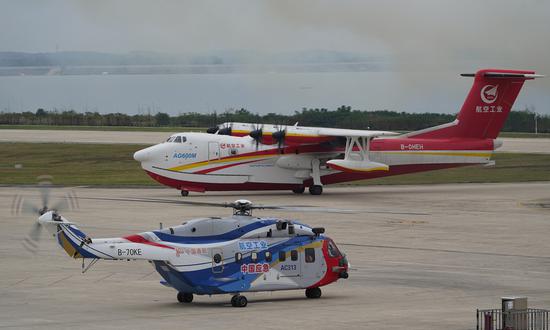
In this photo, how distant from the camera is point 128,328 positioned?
77.2 feet

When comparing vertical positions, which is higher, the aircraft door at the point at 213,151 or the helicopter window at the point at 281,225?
the aircraft door at the point at 213,151

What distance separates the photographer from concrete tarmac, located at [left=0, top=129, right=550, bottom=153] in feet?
303

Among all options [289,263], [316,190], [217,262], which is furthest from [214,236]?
[316,190]

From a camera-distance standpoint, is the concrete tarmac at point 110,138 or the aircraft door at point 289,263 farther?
the concrete tarmac at point 110,138

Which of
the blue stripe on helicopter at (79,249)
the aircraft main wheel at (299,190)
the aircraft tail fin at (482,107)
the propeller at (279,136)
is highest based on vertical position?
the aircraft tail fin at (482,107)

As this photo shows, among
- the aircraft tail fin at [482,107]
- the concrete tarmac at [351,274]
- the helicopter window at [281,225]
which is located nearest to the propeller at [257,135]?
the concrete tarmac at [351,274]

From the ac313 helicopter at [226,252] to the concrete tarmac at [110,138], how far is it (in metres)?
63.4

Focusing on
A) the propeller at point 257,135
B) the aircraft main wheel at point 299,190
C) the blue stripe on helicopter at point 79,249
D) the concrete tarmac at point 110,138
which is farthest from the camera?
the concrete tarmac at point 110,138

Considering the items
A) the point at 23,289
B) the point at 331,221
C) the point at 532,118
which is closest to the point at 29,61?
the point at 532,118

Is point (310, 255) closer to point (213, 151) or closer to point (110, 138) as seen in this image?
point (213, 151)

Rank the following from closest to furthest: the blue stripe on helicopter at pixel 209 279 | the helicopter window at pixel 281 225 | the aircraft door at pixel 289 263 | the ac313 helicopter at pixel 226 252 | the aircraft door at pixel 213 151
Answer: the ac313 helicopter at pixel 226 252 → the blue stripe on helicopter at pixel 209 279 → the aircraft door at pixel 289 263 → the helicopter window at pixel 281 225 → the aircraft door at pixel 213 151

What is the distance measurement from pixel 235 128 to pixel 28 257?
25.3 meters

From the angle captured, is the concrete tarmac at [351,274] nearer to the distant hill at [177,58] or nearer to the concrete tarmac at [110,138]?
the concrete tarmac at [110,138]

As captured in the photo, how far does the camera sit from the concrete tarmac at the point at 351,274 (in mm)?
25094
